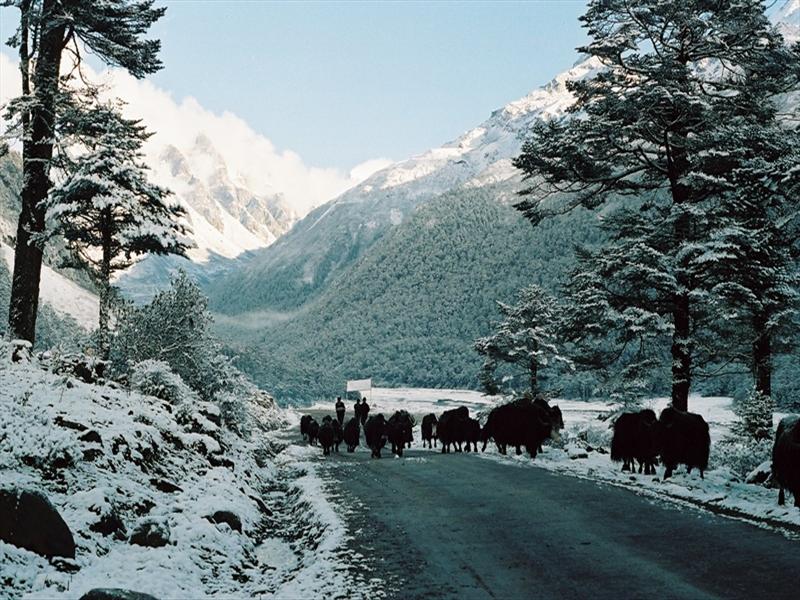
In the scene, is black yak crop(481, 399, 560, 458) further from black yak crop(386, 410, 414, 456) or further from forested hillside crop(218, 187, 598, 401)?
forested hillside crop(218, 187, 598, 401)

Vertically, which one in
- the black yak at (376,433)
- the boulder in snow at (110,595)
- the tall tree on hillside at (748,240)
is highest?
the tall tree on hillside at (748,240)

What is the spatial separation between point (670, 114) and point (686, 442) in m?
8.59

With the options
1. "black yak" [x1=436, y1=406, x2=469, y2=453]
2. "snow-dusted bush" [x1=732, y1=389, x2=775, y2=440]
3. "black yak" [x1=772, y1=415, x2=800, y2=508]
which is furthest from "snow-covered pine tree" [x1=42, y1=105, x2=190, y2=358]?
"snow-dusted bush" [x1=732, y1=389, x2=775, y2=440]

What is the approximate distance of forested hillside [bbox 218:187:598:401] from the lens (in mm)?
142125

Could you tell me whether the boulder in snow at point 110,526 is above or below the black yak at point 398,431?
above

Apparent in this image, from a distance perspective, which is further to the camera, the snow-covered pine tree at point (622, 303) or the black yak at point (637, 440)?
the snow-covered pine tree at point (622, 303)

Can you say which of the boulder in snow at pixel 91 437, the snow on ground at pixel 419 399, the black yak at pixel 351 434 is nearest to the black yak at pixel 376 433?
the black yak at pixel 351 434

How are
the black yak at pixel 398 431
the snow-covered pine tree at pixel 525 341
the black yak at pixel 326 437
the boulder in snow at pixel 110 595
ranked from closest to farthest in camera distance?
the boulder in snow at pixel 110 595 < the black yak at pixel 398 431 < the black yak at pixel 326 437 < the snow-covered pine tree at pixel 525 341

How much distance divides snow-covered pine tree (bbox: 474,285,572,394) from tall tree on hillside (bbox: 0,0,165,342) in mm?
27610

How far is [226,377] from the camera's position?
34.1 m

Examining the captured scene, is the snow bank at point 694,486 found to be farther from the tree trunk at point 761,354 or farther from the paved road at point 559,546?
the tree trunk at point 761,354

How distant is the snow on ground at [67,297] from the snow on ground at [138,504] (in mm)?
118675

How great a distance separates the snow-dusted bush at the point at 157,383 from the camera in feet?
56.0

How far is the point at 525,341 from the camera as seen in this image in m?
40.3
